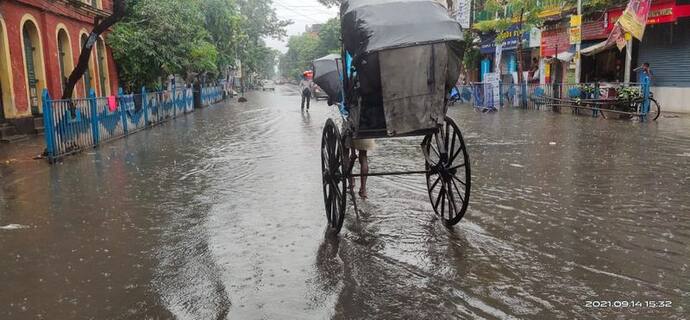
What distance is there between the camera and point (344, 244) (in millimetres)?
5363

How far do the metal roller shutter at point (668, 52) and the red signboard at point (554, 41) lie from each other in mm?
4640

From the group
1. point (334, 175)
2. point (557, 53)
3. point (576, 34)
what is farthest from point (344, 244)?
point (557, 53)

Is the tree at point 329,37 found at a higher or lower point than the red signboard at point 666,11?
higher

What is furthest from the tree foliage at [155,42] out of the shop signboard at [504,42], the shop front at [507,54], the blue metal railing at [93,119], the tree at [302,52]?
the tree at [302,52]

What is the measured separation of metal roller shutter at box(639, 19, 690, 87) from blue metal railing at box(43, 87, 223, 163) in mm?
18674

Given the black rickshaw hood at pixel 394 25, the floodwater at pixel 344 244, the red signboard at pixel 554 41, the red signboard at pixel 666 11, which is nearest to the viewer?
the floodwater at pixel 344 244

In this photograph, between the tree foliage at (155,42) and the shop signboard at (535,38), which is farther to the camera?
the shop signboard at (535,38)

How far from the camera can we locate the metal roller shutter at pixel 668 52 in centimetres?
1998

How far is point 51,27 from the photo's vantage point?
61.7 ft

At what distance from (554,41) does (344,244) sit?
2555cm

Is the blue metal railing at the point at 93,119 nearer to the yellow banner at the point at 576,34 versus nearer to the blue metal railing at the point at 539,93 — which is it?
the blue metal railing at the point at 539,93

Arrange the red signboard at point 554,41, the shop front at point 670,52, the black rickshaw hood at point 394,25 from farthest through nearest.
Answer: the red signboard at point 554,41
the shop front at point 670,52
the black rickshaw hood at point 394,25
